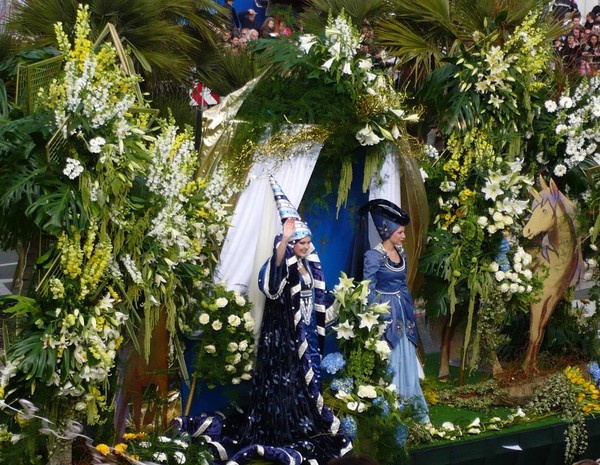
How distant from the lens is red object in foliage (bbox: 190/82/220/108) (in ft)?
33.0

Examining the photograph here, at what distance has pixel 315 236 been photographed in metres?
9.34

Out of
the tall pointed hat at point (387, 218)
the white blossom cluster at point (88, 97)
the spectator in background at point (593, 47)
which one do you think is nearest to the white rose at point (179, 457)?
the white blossom cluster at point (88, 97)

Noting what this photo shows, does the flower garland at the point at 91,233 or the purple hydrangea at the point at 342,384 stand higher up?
the flower garland at the point at 91,233

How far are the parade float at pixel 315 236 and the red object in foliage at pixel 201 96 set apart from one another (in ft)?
3.07

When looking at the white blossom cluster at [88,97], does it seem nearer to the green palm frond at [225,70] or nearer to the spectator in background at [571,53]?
the green palm frond at [225,70]

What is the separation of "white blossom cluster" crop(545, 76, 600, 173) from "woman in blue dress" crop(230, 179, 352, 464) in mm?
2893

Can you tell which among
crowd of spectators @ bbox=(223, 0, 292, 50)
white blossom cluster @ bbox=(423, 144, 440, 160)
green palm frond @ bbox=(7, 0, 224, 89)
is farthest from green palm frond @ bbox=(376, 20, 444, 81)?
green palm frond @ bbox=(7, 0, 224, 89)

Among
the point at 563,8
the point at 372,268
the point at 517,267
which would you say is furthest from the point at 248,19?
the point at 372,268

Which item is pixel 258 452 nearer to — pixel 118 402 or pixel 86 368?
pixel 118 402

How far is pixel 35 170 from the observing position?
21.7 ft

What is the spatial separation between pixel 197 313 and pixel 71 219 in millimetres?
1705

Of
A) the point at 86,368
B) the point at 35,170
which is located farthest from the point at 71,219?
the point at 86,368

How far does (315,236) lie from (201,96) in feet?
6.80

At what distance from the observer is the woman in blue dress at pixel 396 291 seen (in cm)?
876
